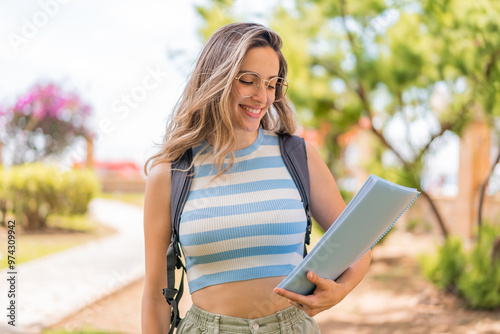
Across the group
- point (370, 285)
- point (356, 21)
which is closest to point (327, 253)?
point (356, 21)

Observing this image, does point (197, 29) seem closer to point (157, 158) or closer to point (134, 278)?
point (134, 278)

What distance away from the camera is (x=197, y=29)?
5.22m

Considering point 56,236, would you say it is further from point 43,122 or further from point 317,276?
point 317,276

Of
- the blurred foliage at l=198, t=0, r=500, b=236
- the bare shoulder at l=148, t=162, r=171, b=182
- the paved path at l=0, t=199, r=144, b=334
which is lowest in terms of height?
the paved path at l=0, t=199, r=144, b=334

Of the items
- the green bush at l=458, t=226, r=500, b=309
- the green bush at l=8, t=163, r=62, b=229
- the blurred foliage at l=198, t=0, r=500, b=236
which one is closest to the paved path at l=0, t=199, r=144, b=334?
the green bush at l=8, t=163, r=62, b=229

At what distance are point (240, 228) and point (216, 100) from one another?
0.37m

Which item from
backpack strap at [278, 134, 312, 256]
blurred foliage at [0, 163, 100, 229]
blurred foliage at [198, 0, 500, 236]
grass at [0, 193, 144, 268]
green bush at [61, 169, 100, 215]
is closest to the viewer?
backpack strap at [278, 134, 312, 256]

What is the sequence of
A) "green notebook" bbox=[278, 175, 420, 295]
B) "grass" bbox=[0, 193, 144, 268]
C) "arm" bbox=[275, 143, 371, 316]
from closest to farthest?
"green notebook" bbox=[278, 175, 420, 295] < "arm" bbox=[275, 143, 371, 316] < "grass" bbox=[0, 193, 144, 268]

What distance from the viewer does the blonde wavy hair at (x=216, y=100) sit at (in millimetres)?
1419

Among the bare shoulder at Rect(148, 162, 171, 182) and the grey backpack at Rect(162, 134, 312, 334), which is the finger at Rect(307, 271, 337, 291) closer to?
the grey backpack at Rect(162, 134, 312, 334)

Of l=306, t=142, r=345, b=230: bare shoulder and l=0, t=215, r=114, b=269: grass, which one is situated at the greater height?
l=306, t=142, r=345, b=230: bare shoulder

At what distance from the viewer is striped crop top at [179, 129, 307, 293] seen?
1359mm

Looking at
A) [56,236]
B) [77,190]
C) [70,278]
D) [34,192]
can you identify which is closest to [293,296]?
[70,278]

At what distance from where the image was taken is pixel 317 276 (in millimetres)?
1190
